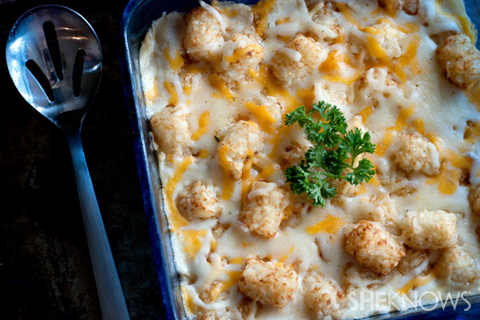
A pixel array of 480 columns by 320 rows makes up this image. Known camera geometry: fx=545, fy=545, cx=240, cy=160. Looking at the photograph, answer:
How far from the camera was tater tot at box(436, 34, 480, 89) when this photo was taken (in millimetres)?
2574

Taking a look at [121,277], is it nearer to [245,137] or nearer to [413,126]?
[245,137]

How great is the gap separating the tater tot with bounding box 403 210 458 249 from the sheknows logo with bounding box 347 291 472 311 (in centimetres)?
22

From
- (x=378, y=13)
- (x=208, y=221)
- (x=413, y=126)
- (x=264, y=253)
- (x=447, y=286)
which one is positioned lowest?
(x=447, y=286)

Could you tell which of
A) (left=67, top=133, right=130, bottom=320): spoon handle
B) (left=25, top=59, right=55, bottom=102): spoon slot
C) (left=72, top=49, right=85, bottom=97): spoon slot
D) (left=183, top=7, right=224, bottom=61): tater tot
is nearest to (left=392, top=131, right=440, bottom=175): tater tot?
(left=183, top=7, right=224, bottom=61): tater tot

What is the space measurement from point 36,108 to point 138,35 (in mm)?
656

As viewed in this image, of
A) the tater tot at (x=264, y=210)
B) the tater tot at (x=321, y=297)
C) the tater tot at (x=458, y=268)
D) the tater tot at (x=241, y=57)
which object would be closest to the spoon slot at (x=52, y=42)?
the tater tot at (x=241, y=57)

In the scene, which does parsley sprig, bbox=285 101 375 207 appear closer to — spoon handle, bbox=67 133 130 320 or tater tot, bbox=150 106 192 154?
tater tot, bbox=150 106 192 154

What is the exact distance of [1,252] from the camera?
2830 millimetres

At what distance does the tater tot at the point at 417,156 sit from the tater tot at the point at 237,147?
0.68m

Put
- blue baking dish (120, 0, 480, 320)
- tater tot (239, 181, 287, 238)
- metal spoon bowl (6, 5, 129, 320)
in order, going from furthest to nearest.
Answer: metal spoon bowl (6, 5, 129, 320) → tater tot (239, 181, 287, 238) → blue baking dish (120, 0, 480, 320)

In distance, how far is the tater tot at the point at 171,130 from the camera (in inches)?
95.6

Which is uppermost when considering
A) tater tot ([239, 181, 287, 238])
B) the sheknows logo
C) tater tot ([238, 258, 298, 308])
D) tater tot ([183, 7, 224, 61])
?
tater tot ([183, 7, 224, 61])

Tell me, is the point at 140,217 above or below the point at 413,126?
below

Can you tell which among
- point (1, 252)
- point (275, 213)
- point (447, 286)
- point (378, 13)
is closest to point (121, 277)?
point (1, 252)
